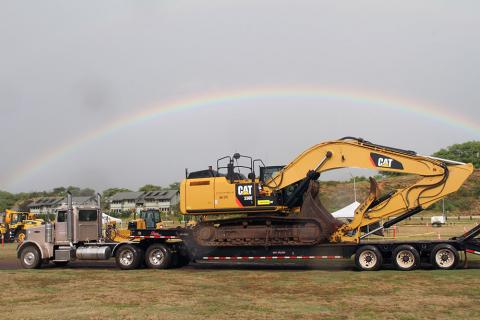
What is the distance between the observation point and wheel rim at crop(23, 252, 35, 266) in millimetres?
22000

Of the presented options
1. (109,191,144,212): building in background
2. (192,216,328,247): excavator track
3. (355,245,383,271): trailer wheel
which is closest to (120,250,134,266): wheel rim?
(192,216,328,247): excavator track

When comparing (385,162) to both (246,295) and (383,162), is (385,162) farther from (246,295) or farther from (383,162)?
(246,295)

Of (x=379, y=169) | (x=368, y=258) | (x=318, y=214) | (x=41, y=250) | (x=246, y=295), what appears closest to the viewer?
(x=246, y=295)

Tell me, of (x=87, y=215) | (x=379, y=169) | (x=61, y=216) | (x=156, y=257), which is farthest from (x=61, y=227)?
(x=379, y=169)

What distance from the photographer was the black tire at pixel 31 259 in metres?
22.0

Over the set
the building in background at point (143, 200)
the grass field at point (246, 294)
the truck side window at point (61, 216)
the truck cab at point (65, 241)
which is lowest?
the grass field at point (246, 294)

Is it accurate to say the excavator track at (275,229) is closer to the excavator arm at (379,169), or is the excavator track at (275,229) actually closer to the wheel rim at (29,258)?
the excavator arm at (379,169)

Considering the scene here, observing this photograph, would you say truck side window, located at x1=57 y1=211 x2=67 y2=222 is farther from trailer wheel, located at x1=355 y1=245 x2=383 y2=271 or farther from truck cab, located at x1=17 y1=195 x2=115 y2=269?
trailer wheel, located at x1=355 y1=245 x2=383 y2=271

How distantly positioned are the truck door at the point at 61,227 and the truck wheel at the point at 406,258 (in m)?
13.7

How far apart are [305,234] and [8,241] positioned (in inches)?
1447

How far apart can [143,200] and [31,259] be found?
5364 inches

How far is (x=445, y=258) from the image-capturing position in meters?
17.5

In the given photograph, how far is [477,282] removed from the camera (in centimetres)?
1472

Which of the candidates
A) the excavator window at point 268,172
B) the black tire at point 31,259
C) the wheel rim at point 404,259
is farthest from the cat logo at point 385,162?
the black tire at point 31,259
